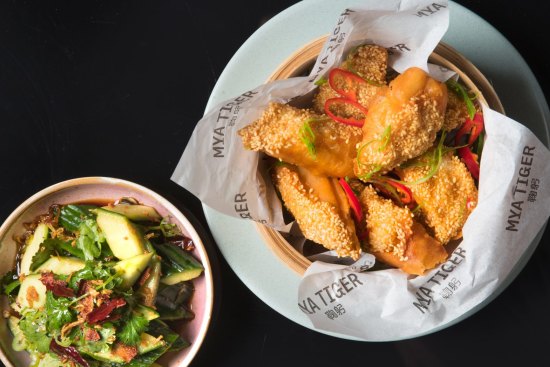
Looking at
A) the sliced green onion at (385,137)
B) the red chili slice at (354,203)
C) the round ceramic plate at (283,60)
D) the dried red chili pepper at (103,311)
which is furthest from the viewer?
the dried red chili pepper at (103,311)

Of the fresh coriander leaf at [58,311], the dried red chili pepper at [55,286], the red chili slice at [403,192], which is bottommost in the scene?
the fresh coriander leaf at [58,311]

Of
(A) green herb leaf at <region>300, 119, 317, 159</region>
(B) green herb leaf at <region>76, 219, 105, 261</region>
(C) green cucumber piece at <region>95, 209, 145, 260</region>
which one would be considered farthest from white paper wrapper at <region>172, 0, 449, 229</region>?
(B) green herb leaf at <region>76, 219, 105, 261</region>

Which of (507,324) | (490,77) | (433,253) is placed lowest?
(507,324)

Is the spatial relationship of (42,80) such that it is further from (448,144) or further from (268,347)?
(448,144)

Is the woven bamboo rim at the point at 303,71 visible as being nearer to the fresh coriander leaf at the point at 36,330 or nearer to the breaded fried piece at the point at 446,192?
the breaded fried piece at the point at 446,192

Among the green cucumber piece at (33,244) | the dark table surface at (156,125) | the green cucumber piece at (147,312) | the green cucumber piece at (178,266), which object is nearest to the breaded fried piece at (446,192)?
the dark table surface at (156,125)

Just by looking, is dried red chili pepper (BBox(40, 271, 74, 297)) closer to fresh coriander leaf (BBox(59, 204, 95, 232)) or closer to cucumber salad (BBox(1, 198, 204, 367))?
cucumber salad (BBox(1, 198, 204, 367))

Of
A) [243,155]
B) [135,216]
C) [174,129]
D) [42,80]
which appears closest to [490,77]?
[243,155]
